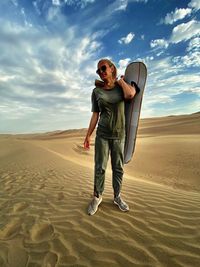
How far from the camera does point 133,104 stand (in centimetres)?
341

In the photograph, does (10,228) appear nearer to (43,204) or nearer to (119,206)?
(43,204)

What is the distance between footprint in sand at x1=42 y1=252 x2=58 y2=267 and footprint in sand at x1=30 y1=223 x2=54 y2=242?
0.36 metres

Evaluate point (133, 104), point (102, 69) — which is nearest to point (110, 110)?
point (133, 104)

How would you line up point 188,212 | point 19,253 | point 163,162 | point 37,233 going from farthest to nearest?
point 163,162, point 188,212, point 37,233, point 19,253

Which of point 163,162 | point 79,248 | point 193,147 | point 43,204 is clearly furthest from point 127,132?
point 193,147

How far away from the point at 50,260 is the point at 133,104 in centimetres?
266

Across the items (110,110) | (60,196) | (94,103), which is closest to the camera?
(110,110)

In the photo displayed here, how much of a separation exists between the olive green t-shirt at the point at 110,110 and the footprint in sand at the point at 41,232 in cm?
173

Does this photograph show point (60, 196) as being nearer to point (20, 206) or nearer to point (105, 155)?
point (20, 206)

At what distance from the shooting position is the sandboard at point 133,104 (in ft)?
10.9

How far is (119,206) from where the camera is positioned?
3469 mm

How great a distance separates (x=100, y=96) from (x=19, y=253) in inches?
98.6

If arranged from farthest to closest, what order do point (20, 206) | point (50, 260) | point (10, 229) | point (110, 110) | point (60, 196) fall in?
point (60, 196) → point (20, 206) → point (110, 110) → point (10, 229) → point (50, 260)

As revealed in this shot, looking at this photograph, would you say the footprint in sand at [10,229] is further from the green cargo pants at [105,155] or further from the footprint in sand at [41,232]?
the green cargo pants at [105,155]
